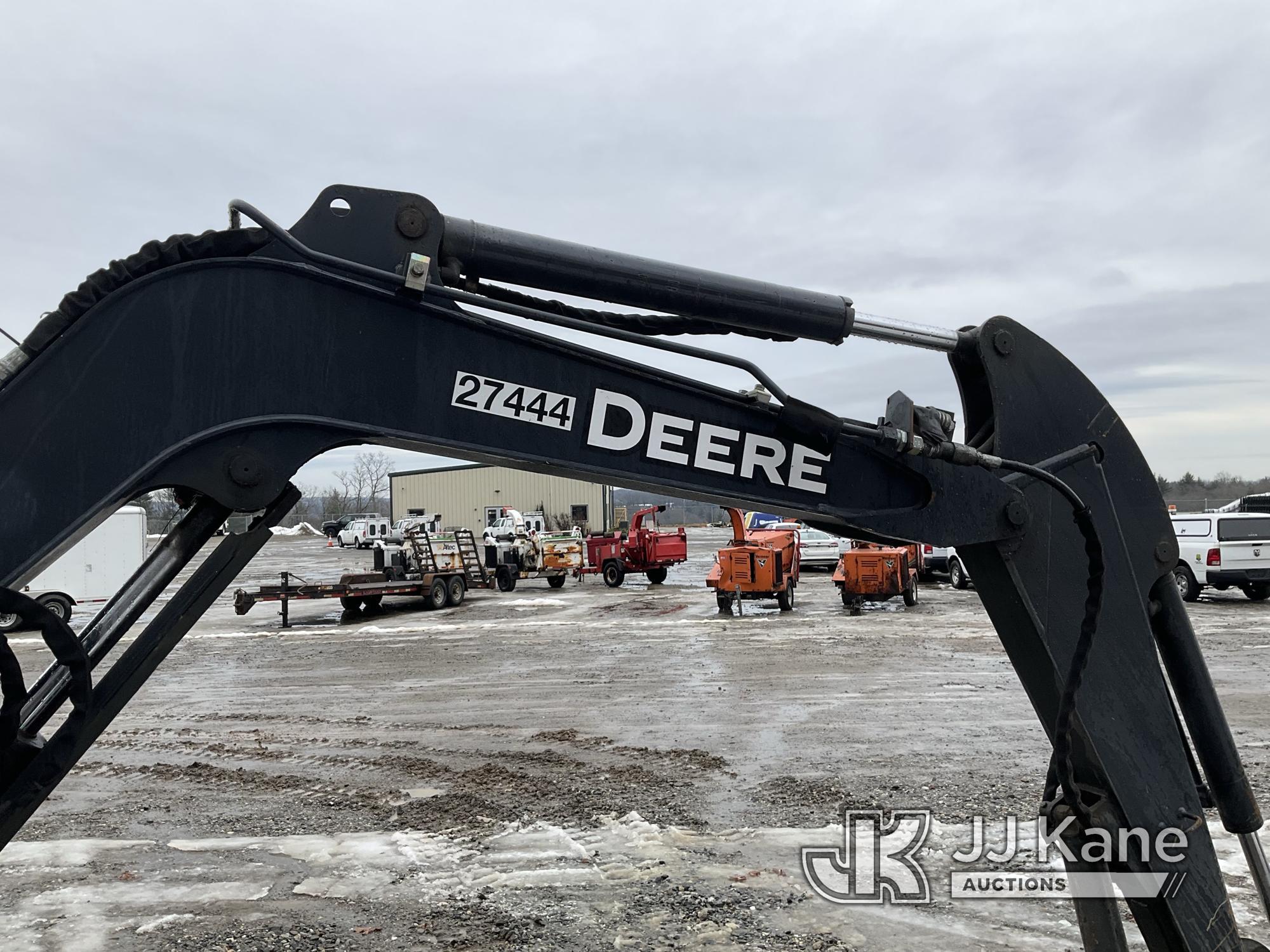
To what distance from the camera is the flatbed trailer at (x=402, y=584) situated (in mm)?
19469

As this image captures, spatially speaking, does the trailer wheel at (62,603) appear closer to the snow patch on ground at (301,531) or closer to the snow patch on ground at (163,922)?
the snow patch on ground at (163,922)

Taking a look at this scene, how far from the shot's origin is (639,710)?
33.0 ft

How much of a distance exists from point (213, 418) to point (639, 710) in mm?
8098

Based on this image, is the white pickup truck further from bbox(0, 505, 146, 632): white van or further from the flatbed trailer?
bbox(0, 505, 146, 632): white van

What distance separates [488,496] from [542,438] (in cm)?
5159

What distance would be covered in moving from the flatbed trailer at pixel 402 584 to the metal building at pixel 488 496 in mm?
22123

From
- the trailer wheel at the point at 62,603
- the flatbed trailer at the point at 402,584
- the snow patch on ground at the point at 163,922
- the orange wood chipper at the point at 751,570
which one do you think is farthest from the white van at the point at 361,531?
the snow patch on ground at the point at 163,922

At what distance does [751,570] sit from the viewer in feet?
60.7

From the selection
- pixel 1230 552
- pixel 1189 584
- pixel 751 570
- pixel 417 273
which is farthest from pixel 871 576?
pixel 417 273

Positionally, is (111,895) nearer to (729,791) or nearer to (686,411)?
(729,791)

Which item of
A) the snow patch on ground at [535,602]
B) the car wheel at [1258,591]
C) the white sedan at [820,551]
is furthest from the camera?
the white sedan at [820,551]

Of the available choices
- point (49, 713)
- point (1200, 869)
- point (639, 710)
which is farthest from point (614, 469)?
point (639, 710)

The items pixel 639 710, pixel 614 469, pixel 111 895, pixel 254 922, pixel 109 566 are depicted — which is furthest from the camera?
pixel 109 566

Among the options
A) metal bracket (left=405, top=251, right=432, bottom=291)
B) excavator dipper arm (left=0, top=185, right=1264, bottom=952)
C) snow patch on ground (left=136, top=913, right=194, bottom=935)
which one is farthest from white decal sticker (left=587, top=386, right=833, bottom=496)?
snow patch on ground (left=136, top=913, right=194, bottom=935)
